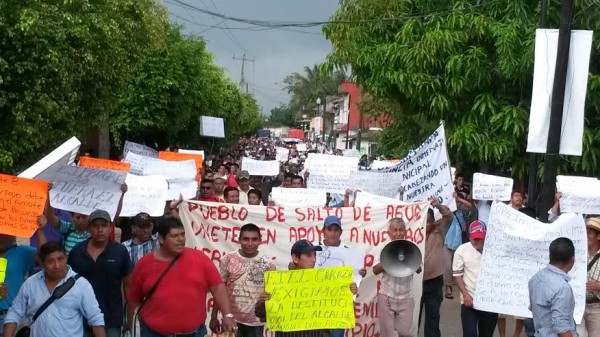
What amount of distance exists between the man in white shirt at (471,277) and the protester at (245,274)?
221cm

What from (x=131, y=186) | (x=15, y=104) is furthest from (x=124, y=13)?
(x=131, y=186)

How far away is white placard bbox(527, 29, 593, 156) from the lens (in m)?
10.4

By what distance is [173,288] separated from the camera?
6.05 meters

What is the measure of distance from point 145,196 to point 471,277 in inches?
143

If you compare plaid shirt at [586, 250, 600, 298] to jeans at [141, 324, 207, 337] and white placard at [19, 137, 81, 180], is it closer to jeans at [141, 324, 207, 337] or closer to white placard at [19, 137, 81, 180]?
jeans at [141, 324, 207, 337]

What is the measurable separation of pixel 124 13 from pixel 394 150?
7541mm

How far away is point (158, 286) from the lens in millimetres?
6051

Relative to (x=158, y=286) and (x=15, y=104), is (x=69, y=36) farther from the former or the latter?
(x=158, y=286)

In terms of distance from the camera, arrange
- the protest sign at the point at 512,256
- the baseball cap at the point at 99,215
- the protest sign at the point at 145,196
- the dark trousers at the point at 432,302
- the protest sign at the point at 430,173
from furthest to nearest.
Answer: the protest sign at the point at 430,173 → the protest sign at the point at 145,196 → the dark trousers at the point at 432,302 → the protest sign at the point at 512,256 → the baseball cap at the point at 99,215

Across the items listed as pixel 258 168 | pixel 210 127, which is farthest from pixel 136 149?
pixel 210 127

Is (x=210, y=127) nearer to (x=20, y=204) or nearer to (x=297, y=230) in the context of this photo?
(x=297, y=230)

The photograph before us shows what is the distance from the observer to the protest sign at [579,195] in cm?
988

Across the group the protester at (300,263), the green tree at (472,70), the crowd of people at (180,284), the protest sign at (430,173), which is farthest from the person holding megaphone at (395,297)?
the green tree at (472,70)

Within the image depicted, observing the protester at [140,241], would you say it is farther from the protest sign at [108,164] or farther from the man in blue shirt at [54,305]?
the protest sign at [108,164]
